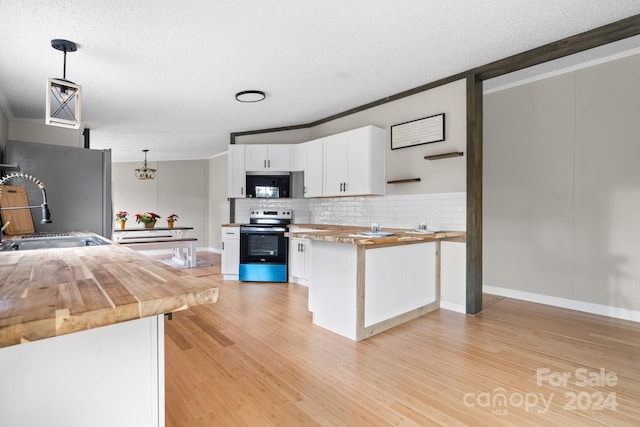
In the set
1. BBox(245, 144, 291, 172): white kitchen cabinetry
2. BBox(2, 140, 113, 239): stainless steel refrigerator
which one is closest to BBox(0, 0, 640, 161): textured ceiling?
BBox(2, 140, 113, 239): stainless steel refrigerator

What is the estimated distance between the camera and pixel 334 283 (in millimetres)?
2840

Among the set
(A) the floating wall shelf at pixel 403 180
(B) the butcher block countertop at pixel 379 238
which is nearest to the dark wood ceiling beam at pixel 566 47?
(A) the floating wall shelf at pixel 403 180

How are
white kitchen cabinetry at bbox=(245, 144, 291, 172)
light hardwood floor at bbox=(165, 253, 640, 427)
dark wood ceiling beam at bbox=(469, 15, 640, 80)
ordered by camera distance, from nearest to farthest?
light hardwood floor at bbox=(165, 253, 640, 427), dark wood ceiling beam at bbox=(469, 15, 640, 80), white kitchen cabinetry at bbox=(245, 144, 291, 172)

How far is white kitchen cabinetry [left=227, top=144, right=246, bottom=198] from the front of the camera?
5297mm

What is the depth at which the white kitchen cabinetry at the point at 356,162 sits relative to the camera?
13.2ft

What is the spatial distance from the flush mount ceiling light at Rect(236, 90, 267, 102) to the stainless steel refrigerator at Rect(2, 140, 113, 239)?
5.89 feet

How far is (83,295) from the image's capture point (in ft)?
2.67

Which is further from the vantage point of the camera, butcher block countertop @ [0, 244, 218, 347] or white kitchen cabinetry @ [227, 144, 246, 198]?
white kitchen cabinetry @ [227, 144, 246, 198]

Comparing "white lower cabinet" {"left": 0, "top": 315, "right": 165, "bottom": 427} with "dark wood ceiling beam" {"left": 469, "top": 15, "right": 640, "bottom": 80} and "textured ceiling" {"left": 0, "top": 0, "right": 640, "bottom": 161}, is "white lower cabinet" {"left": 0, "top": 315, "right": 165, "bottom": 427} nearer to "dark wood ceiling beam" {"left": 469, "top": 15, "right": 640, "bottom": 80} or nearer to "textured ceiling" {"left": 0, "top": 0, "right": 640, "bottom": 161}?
"textured ceiling" {"left": 0, "top": 0, "right": 640, "bottom": 161}

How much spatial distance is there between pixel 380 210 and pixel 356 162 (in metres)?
0.69

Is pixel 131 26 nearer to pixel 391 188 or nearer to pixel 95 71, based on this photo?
pixel 95 71

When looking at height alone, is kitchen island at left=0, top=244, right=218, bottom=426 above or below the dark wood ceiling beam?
below

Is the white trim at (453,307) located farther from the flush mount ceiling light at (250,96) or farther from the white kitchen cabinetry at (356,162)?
the flush mount ceiling light at (250,96)

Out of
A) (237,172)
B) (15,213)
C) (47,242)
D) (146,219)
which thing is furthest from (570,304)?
(146,219)
